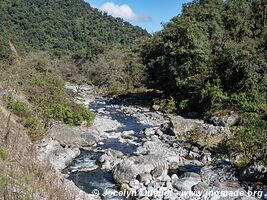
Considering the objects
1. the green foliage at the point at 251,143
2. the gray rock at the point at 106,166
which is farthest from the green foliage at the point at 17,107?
the green foliage at the point at 251,143

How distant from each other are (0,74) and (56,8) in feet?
273

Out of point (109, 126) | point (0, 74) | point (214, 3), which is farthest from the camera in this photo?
point (214, 3)

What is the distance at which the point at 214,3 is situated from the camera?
4034 centimetres

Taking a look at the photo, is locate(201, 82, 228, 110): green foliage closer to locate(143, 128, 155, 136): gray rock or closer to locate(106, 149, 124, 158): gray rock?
locate(143, 128, 155, 136): gray rock

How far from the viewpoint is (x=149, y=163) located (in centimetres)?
1595

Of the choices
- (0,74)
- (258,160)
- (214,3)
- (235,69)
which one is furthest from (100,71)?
(258,160)

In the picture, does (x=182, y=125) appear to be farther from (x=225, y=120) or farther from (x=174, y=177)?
(x=174, y=177)

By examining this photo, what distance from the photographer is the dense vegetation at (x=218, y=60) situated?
26.1 m

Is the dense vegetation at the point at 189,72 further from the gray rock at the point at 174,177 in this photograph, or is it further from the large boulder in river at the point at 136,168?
the large boulder in river at the point at 136,168

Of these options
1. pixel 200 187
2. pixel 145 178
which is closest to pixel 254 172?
pixel 200 187

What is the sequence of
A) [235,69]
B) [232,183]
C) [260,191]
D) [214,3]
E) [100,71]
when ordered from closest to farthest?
[260,191], [232,183], [235,69], [214,3], [100,71]

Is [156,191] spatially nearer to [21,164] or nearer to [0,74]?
[21,164]

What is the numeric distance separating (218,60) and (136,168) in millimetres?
17044

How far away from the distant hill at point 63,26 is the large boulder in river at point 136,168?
50441 millimetres
